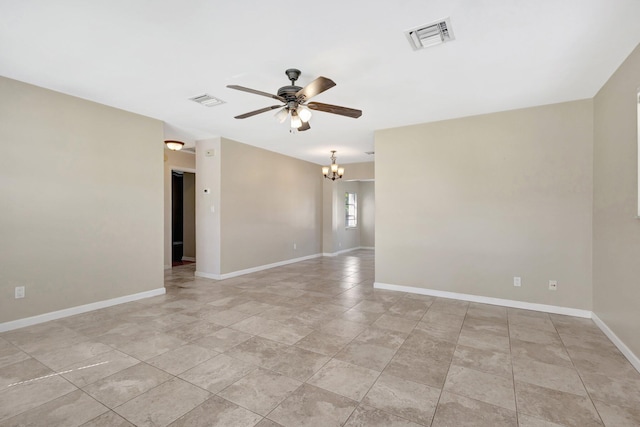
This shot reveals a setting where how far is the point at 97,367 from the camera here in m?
2.43

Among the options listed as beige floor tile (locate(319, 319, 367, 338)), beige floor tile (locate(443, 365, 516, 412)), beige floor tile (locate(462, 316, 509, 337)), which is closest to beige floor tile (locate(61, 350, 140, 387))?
beige floor tile (locate(319, 319, 367, 338))

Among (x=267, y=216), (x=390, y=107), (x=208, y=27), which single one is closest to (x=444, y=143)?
(x=390, y=107)

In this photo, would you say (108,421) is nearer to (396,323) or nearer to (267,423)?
(267,423)

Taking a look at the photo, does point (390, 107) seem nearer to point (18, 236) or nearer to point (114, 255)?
point (114, 255)

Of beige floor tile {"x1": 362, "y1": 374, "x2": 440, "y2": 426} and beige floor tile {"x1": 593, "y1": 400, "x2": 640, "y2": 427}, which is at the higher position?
beige floor tile {"x1": 362, "y1": 374, "x2": 440, "y2": 426}

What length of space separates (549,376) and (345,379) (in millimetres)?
1610

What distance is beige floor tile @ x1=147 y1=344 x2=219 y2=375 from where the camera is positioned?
7.97ft

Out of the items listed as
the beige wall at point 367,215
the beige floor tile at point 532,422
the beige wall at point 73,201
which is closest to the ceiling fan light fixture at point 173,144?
the beige wall at point 73,201

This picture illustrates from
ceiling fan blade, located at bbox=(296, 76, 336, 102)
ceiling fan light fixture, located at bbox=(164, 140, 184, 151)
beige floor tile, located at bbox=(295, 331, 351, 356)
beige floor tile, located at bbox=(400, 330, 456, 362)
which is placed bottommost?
beige floor tile, located at bbox=(400, 330, 456, 362)

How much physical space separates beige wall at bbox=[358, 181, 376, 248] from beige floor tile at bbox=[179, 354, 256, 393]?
8.36m

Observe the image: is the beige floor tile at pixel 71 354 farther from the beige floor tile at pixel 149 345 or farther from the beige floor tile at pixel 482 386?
the beige floor tile at pixel 482 386

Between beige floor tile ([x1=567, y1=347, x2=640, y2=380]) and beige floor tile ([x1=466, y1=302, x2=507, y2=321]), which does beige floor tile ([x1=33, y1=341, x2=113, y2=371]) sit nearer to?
beige floor tile ([x1=466, y1=302, x2=507, y2=321])

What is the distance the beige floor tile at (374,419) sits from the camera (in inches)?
70.2

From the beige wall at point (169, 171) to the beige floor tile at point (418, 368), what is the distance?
228 inches
